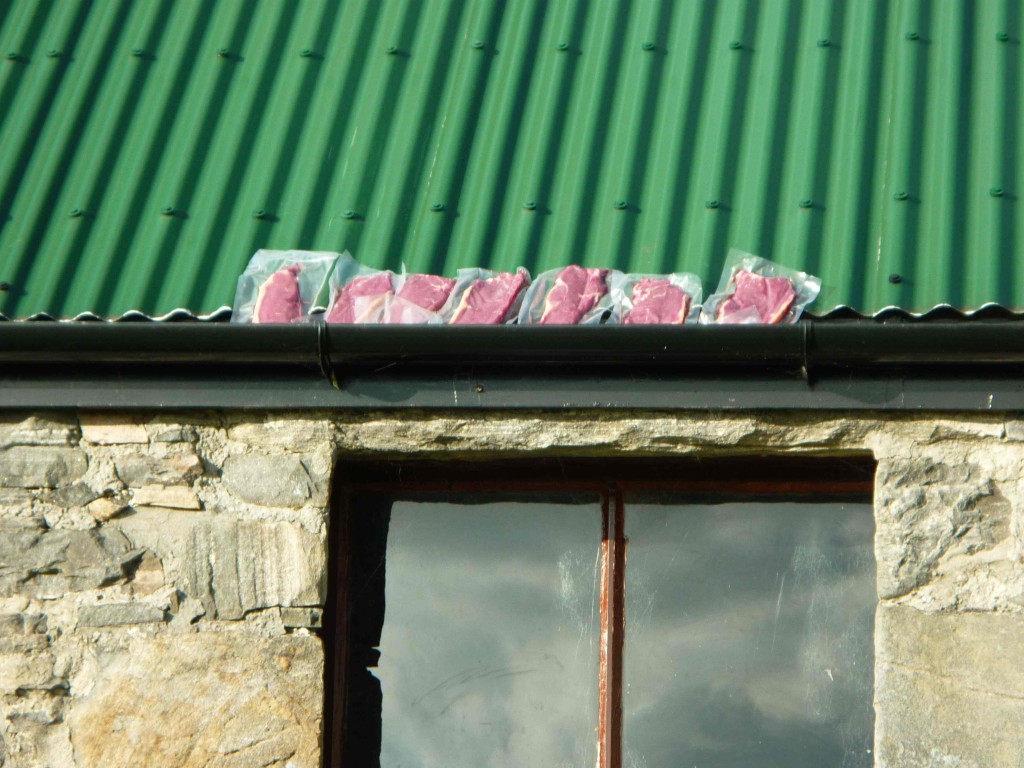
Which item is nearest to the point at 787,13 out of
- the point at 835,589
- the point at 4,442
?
the point at 835,589

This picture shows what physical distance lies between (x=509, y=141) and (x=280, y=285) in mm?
803

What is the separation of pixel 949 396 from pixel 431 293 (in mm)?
1204

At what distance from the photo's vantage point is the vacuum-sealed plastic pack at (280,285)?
3463mm

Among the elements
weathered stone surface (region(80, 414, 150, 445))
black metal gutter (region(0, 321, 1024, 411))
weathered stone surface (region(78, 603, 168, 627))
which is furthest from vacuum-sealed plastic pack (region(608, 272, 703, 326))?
weathered stone surface (region(78, 603, 168, 627))

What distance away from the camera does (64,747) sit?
3.23 metres

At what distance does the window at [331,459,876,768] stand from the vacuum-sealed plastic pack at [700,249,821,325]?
37 centimetres

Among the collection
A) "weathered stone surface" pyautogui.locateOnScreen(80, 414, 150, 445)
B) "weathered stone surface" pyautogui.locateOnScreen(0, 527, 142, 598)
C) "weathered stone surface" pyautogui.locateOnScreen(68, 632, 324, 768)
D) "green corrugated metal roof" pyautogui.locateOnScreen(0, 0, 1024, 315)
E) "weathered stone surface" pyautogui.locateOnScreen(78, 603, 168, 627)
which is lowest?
"weathered stone surface" pyautogui.locateOnScreen(68, 632, 324, 768)

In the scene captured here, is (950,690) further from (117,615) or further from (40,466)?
(40,466)

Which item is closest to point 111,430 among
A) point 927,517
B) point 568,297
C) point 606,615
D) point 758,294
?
point 568,297

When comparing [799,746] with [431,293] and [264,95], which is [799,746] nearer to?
[431,293]

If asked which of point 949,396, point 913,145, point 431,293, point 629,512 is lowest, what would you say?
point 629,512

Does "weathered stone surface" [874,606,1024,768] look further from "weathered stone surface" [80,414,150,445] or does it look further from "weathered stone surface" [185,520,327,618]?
"weathered stone surface" [80,414,150,445]

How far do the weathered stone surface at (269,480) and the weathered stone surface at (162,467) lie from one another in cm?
8

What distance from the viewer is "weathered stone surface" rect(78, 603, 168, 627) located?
3.28 m
